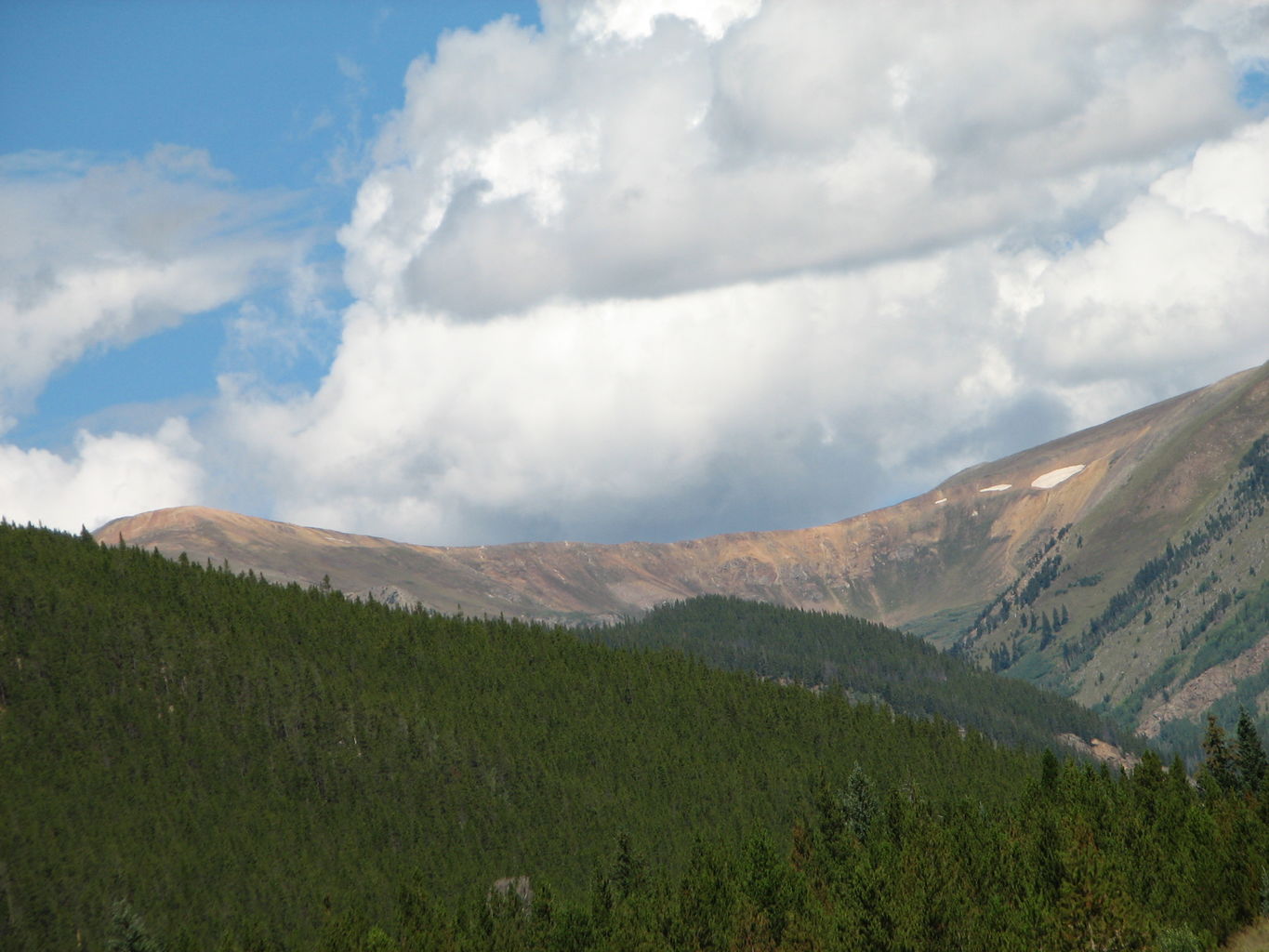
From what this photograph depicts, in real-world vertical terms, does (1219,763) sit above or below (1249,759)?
below

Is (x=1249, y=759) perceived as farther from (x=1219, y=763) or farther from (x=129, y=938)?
(x=129, y=938)

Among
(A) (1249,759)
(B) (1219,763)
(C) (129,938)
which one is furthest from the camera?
(B) (1219,763)

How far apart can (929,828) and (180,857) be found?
106446mm

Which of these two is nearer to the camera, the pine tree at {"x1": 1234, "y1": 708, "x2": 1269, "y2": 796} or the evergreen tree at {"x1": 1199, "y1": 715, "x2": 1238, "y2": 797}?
the pine tree at {"x1": 1234, "y1": 708, "x2": 1269, "y2": 796}

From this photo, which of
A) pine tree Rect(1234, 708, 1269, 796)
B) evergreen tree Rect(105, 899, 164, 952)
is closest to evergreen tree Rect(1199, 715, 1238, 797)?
pine tree Rect(1234, 708, 1269, 796)

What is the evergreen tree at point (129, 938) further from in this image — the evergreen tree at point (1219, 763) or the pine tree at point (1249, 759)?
the pine tree at point (1249, 759)

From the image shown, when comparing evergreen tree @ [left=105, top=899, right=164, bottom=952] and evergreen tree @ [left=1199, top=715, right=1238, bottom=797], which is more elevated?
evergreen tree @ [left=105, top=899, right=164, bottom=952]

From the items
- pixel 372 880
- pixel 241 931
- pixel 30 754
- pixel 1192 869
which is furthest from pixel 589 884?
pixel 1192 869

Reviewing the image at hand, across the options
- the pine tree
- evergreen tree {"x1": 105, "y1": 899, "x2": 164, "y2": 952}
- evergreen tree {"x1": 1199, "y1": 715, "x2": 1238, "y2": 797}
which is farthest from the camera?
evergreen tree {"x1": 1199, "y1": 715, "x2": 1238, "y2": 797}

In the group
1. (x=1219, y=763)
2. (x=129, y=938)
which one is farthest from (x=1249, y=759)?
(x=129, y=938)

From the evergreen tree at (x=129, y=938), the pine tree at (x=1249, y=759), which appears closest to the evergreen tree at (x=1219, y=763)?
the pine tree at (x=1249, y=759)

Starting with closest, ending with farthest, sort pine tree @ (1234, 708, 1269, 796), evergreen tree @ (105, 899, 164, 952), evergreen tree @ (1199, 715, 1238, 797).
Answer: evergreen tree @ (105, 899, 164, 952) → pine tree @ (1234, 708, 1269, 796) → evergreen tree @ (1199, 715, 1238, 797)

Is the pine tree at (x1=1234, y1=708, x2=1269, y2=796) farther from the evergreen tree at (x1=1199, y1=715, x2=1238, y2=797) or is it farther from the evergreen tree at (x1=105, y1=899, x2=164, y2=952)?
the evergreen tree at (x1=105, y1=899, x2=164, y2=952)

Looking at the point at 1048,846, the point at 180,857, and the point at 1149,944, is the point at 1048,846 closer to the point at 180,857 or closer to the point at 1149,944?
the point at 1149,944
